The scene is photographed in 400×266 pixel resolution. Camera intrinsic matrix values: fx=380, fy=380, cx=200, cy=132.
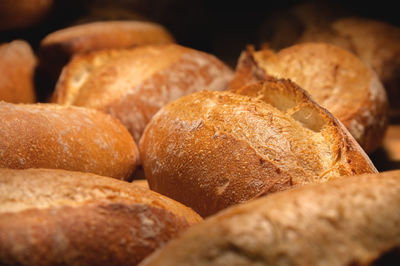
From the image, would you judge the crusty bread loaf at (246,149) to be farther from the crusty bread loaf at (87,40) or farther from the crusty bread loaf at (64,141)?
the crusty bread loaf at (87,40)

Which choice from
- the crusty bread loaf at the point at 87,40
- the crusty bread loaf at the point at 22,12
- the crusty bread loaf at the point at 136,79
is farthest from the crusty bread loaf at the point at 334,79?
the crusty bread loaf at the point at 22,12

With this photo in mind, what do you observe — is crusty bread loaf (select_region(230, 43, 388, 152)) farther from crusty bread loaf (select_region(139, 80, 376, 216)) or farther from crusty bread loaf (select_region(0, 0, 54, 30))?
crusty bread loaf (select_region(0, 0, 54, 30))

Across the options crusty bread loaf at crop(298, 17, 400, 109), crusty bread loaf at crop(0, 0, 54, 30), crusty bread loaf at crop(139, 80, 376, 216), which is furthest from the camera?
crusty bread loaf at crop(298, 17, 400, 109)

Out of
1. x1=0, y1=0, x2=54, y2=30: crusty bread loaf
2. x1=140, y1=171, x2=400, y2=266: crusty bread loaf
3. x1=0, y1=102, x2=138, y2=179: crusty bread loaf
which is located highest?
x1=0, y1=0, x2=54, y2=30: crusty bread loaf

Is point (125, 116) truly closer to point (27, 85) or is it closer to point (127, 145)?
point (127, 145)

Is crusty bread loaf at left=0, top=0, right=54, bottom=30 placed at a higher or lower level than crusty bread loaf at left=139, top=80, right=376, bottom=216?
higher

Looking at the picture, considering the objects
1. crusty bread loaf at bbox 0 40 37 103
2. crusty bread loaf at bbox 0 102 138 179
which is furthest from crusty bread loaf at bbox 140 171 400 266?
crusty bread loaf at bbox 0 40 37 103
